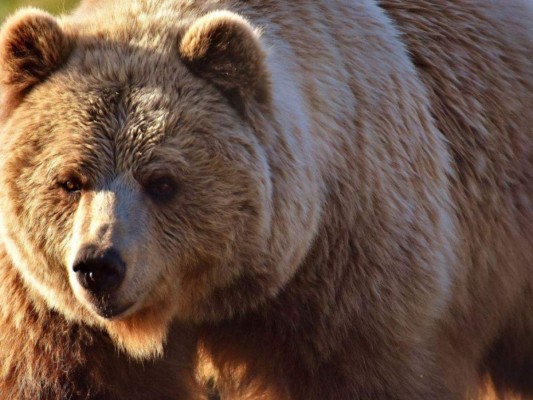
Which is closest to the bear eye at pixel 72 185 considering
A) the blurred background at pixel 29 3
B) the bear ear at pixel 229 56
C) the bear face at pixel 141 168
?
the bear face at pixel 141 168

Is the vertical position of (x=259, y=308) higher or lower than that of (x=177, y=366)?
higher

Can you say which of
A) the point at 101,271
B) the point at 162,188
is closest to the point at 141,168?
the point at 162,188

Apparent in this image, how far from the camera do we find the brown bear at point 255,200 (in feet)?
17.9

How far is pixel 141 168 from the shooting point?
5410mm

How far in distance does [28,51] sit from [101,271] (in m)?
1.11

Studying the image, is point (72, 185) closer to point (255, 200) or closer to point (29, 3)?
point (255, 200)

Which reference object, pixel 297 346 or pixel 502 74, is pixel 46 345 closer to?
pixel 297 346

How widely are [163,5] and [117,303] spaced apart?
4.72 ft

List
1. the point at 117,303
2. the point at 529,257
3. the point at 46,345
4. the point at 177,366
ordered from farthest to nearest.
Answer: the point at 529,257
the point at 177,366
the point at 46,345
the point at 117,303

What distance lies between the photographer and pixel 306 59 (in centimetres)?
604

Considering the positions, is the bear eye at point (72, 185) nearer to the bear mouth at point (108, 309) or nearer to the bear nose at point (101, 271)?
the bear nose at point (101, 271)

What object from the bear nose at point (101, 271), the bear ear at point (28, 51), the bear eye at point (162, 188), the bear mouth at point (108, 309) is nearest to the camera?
the bear nose at point (101, 271)

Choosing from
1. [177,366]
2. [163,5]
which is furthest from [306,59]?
[177,366]

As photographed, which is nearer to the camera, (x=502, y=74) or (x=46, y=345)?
(x=46, y=345)
